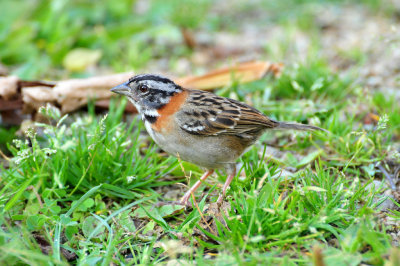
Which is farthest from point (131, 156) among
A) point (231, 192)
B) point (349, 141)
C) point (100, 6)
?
point (100, 6)

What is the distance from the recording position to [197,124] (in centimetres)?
450

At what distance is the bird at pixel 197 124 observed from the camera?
4.47m

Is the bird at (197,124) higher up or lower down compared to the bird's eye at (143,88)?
lower down

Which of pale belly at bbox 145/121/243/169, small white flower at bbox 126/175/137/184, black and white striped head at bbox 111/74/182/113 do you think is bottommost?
small white flower at bbox 126/175/137/184

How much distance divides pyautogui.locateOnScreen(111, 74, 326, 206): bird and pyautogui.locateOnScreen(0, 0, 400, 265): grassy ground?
208 millimetres

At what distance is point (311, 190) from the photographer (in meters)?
3.86

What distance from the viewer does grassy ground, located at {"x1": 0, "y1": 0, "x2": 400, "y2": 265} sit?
3.58 metres

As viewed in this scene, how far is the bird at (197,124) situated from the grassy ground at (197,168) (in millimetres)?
208

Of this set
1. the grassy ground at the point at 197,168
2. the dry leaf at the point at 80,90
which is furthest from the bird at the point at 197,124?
the dry leaf at the point at 80,90

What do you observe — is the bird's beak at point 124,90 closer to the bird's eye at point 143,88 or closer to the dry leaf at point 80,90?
the bird's eye at point 143,88

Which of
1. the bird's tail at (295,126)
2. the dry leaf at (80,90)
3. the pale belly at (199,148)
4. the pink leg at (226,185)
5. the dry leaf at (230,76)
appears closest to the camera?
the pink leg at (226,185)

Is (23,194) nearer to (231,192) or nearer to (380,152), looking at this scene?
(231,192)

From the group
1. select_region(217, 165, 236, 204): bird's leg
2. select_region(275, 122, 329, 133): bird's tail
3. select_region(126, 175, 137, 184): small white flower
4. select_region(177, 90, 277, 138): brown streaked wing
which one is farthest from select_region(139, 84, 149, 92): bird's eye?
select_region(275, 122, 329, 133): bird's tail

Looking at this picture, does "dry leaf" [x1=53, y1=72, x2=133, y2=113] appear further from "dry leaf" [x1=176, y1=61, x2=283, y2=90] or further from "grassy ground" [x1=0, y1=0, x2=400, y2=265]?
"dry leaf" [x1=176, y1=61, x2=283, y2=90]
